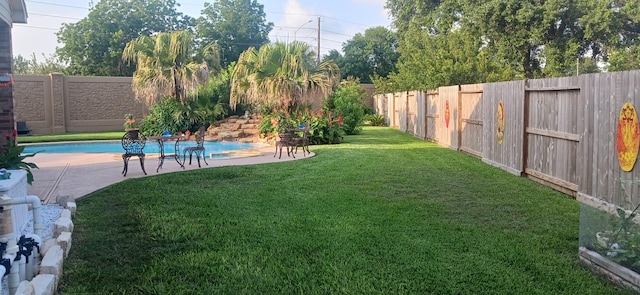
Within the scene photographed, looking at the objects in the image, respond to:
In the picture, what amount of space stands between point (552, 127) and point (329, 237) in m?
4.70

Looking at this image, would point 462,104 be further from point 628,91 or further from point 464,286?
point 464,286

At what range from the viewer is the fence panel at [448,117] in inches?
559

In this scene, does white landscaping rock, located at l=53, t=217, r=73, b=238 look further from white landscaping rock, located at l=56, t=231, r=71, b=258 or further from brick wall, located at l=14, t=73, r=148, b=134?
brick wall, located at l=14, t=73, r=148, b=134

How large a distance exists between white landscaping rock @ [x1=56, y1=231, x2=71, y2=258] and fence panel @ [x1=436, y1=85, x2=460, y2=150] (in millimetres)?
10931

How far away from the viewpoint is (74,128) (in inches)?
939

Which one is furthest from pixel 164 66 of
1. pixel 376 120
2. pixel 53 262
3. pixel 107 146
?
pixel 53 262

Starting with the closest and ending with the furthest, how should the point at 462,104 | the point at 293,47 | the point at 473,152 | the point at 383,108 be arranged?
the point at 473,152 → the point at 462,104 → the point at 293,47 → the point at 383,108

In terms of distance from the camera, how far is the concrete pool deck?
27.6 ft

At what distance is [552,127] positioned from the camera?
8.23 m

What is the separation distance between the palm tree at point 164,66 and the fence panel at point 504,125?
36.8 ft

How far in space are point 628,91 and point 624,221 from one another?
2440 mm

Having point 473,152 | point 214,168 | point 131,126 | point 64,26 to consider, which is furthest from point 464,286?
point 64,26

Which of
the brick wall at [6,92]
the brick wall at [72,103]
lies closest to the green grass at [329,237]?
the brick wall at [6,92]

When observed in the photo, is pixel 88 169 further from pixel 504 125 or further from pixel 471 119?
pixel 471 119
